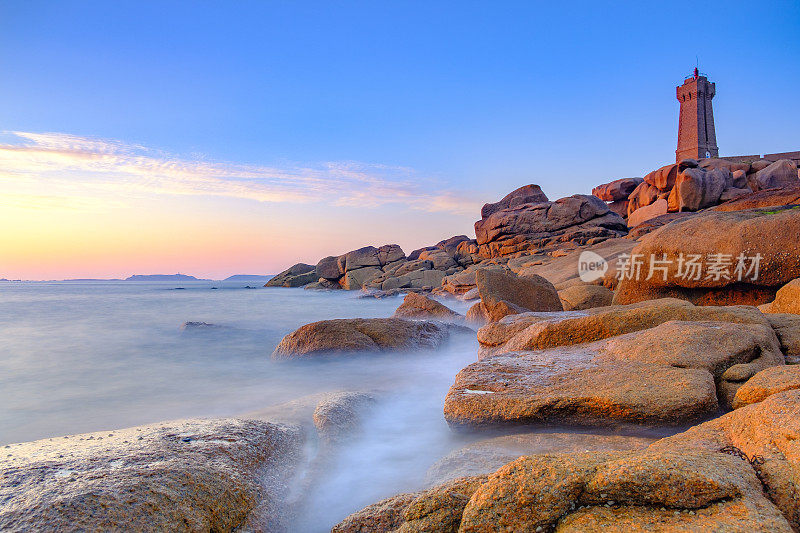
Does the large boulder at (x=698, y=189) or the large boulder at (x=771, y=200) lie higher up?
the large boulder at (x=698, y=189)

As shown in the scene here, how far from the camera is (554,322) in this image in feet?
15.2

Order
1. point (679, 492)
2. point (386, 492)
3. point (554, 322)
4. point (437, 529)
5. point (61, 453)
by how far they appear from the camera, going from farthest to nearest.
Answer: point (554, 322), point (386, 492), point (61, 453), point (437, 529), point (679, 492)

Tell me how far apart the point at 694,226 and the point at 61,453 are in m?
8.30

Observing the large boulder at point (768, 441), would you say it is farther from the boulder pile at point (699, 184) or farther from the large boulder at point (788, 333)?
the boulder pile at point (699, 184)

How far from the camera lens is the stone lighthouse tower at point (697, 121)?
183 feet

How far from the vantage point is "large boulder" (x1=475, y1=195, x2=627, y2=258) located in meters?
28.0

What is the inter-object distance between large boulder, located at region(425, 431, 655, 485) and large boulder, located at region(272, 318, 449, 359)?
4.16 m

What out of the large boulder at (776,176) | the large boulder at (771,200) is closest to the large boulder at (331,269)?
the large boulder at (771,200)

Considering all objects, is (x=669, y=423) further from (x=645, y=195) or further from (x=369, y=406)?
(x=645, y=195)

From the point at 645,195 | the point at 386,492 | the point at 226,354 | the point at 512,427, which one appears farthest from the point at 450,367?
the point at 645,195

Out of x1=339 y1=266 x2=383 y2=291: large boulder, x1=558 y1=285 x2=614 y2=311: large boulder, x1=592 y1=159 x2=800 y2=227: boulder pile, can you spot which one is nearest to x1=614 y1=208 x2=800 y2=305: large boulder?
x1=558 y1=285 x2=614 y2=311: large boulder

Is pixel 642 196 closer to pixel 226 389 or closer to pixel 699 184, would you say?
pixel 699 184

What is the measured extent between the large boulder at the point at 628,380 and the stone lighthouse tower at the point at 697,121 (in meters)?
63.4

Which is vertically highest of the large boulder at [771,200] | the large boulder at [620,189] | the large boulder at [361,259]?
the large boulder at [620,189]
